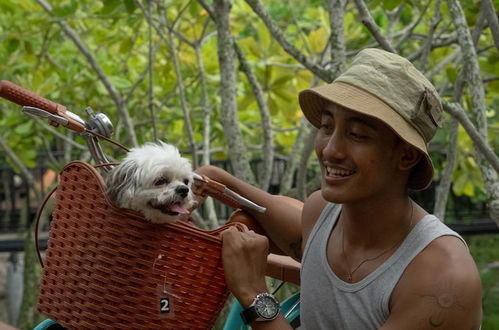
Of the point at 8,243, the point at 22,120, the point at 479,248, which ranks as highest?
the point at 22,120

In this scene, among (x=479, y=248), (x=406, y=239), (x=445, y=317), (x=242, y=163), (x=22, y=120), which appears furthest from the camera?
(x=479, y=248)

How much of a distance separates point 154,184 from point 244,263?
29 centimetres

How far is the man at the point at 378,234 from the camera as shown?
2242 millimetres

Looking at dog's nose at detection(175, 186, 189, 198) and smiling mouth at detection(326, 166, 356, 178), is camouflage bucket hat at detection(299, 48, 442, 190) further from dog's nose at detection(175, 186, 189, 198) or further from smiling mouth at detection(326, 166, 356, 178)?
dog's nose at detection(175, 186, 189, 198)

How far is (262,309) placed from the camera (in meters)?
2.37

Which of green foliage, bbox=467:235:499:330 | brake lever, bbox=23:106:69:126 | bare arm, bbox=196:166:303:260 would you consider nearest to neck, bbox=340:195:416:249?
bare arm, bbox=196:166:303:260

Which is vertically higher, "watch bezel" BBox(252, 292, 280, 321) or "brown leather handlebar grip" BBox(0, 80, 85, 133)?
"brown leather handlebar grip" BBox(0, 80, 85, 133)

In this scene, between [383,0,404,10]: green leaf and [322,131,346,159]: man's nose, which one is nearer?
[322,131,346,159]: man's nose

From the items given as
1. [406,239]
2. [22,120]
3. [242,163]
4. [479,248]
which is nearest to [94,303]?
[406,239]

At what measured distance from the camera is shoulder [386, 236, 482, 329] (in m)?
2.21

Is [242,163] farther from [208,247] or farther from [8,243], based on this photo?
[8,243]

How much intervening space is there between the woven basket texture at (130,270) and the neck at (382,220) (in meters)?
0.40

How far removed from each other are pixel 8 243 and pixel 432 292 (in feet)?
20.8

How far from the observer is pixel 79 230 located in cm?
230
